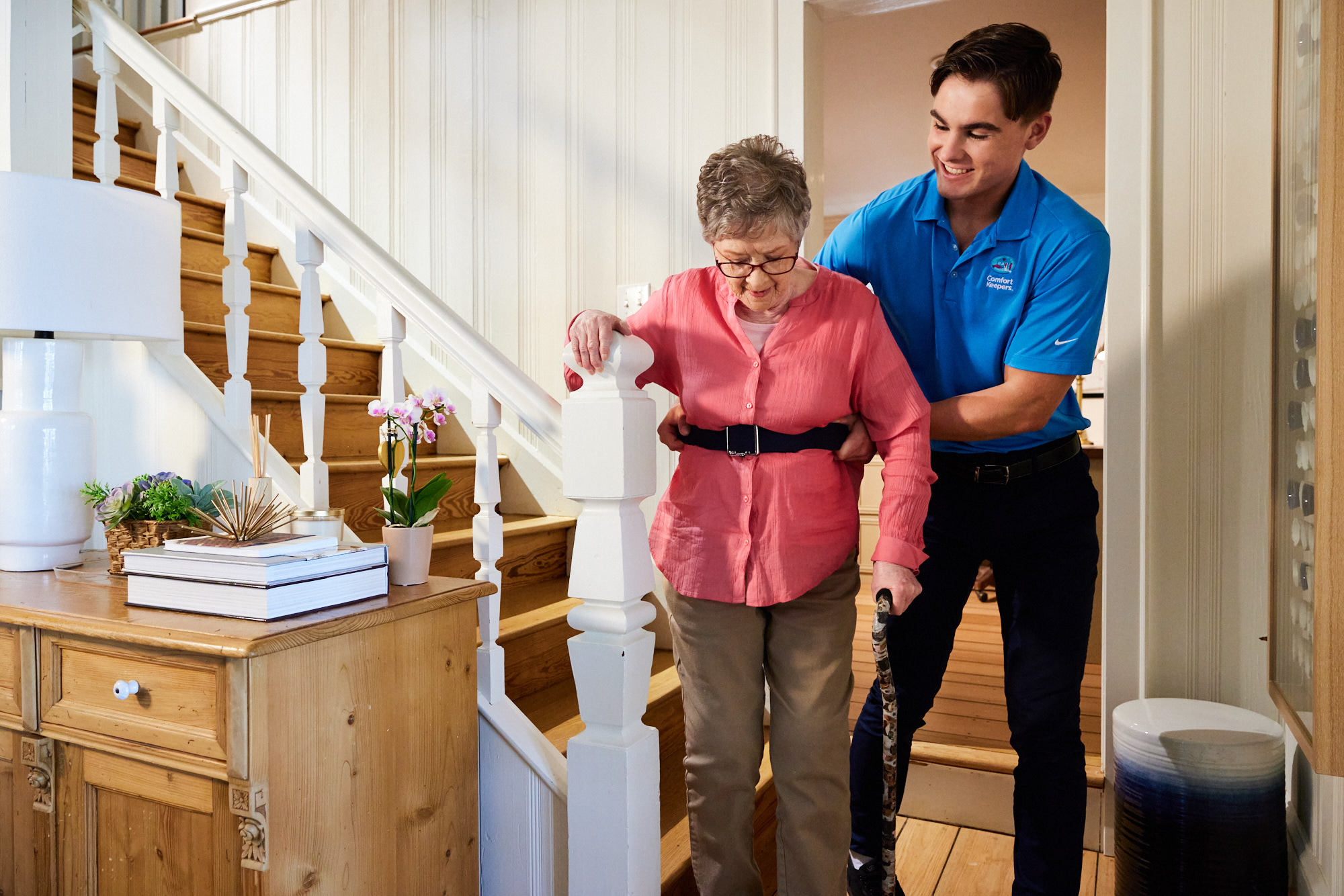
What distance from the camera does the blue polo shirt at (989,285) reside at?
1.52 metres

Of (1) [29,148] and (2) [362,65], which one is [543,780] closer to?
(1) [29,148]

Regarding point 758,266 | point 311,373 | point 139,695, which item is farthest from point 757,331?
point 139,695

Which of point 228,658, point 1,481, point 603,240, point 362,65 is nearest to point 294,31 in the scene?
point 362,65

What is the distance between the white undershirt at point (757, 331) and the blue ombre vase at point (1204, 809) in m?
1.16

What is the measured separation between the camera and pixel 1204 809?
1720mm

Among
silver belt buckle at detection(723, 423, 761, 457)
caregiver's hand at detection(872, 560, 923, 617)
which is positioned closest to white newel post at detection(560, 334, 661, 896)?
silver belt buckle at detection(723, 423, 761, 457)

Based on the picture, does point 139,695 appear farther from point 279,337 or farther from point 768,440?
point 279,337

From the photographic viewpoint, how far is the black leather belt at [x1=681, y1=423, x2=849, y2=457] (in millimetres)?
1352

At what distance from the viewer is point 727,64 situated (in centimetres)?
250

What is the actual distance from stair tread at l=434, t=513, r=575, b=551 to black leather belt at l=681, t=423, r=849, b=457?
1041 millimetres

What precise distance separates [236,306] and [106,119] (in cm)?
55

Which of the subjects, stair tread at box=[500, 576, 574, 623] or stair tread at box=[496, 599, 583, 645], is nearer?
stair tread at box=[496, 599, 583, 645]

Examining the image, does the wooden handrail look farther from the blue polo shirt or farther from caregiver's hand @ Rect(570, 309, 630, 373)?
the blue polo shirt

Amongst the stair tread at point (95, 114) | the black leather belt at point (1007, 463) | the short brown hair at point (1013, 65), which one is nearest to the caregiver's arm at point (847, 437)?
the black leather belt at point (1007, 463)
